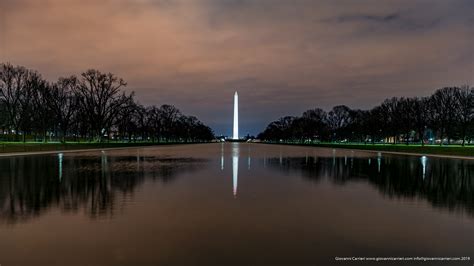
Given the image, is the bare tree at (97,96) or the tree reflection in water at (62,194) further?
the bare tree at (97,96)

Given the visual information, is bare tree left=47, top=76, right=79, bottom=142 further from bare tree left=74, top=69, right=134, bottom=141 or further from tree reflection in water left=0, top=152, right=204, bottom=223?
tree reflection in water left=0, top=152, right=204, bottom=223

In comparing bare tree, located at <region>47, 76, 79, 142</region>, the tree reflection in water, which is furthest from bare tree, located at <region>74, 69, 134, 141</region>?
the tree reflection in water

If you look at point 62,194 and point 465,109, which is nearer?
point 62,194

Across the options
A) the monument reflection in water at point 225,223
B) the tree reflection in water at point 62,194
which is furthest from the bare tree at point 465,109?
the tree reflection in water at point 62,194

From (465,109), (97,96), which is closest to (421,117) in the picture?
(465,109)

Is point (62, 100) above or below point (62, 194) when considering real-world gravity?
above

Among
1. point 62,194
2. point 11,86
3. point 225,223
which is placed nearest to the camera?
point 225,223

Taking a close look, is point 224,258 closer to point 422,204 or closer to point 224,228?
point 224,228

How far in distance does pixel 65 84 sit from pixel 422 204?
2888 inches

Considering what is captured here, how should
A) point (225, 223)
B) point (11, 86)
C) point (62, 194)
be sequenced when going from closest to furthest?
point (225, 223) < point (62, 194) < point (11, 86)

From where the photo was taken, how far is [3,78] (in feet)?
204

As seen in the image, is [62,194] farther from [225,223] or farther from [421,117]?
[421,117]

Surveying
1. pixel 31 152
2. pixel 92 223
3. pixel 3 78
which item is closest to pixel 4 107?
pixel 3 78

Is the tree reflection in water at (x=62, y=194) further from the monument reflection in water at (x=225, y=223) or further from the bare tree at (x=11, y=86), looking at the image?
the bare tree at (x=11, y=86)
